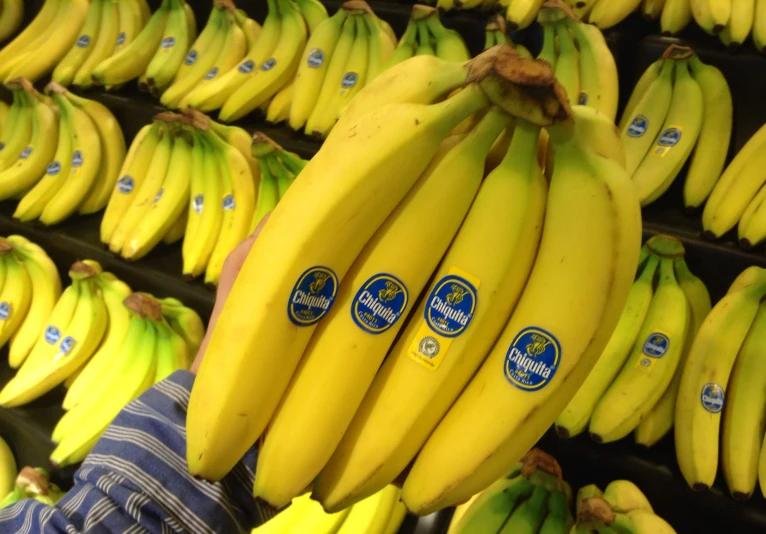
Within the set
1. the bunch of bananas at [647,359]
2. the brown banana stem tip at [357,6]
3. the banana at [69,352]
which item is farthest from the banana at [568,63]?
the banana at [69,352]

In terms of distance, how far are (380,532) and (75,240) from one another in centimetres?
115

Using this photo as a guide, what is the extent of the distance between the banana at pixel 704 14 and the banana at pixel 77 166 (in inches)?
59.0

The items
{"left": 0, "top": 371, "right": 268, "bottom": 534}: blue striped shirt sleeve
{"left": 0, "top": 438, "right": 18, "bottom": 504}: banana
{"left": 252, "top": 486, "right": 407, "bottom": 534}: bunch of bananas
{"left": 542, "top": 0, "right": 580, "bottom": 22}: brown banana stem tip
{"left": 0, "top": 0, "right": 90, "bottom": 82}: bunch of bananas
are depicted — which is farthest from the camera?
{"left": 0, "top": 0, "right": 90, "bottom": 82}: bunch of bananas

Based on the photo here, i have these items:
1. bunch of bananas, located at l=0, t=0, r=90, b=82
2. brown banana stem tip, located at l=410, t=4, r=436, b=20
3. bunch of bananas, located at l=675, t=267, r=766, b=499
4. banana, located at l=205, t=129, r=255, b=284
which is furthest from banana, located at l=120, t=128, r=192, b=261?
bunch of bananas, located at l=675, t=267, r=766, b=499

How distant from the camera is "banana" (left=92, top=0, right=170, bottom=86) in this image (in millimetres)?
1611

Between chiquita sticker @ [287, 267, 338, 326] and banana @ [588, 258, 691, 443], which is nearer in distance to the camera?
chiquita sticker @ [287, 267, 338, 326]

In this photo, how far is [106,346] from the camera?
136cm

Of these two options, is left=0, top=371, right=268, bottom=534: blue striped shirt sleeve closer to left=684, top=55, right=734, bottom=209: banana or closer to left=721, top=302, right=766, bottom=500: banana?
left=721, top=302, right=766, bottom=500: banana

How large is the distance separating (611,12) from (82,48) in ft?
5.00

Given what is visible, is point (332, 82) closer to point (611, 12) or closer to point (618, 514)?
point (611, 12)

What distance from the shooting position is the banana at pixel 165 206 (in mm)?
1393

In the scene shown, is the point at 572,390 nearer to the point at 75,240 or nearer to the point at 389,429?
the point at 389,429

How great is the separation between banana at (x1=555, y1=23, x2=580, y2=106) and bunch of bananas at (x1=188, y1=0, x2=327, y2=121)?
0.62 m

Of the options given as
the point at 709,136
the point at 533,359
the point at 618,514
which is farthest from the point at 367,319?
the point at 709,136
